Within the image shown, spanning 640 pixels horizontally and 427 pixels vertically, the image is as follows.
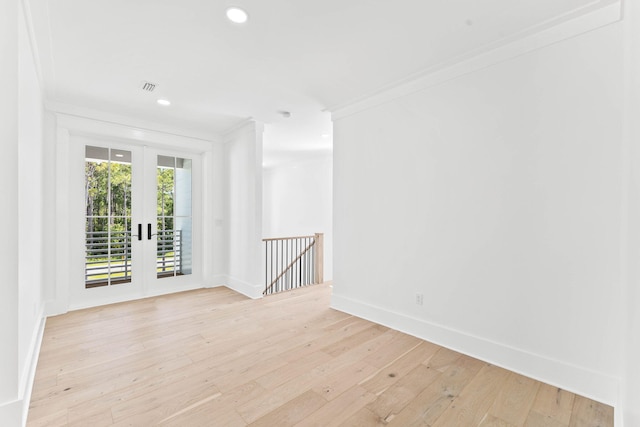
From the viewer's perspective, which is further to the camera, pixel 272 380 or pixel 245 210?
pixel 245 210

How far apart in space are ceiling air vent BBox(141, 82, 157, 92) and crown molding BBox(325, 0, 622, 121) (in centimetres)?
238

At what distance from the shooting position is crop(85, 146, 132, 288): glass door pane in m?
3.87

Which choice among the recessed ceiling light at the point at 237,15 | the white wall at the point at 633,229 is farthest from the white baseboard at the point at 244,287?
the white wall at the point at 633,229

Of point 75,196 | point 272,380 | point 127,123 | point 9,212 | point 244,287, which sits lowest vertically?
point 272,380

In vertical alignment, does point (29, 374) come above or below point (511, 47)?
below

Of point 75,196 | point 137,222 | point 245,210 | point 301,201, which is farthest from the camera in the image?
point 301,201

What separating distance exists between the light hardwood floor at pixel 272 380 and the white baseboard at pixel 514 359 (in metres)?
0.07

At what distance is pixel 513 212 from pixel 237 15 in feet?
8.43

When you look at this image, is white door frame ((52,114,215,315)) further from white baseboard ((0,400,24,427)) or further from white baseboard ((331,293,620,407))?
white baseboard ((331,293,620,407))

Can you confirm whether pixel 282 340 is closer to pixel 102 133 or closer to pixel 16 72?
pixel 16 72

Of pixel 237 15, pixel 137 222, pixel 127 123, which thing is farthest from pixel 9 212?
pixel 127 123

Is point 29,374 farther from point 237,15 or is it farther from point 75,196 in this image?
point 237,15

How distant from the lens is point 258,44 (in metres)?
2.35

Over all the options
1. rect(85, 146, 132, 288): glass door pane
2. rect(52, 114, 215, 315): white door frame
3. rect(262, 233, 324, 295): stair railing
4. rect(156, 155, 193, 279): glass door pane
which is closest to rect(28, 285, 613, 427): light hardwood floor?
rect(52, 114, 215, 315): white door frame
